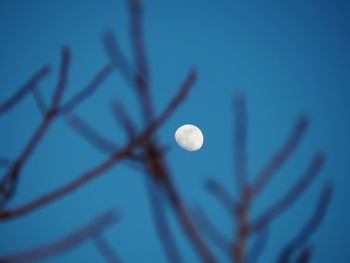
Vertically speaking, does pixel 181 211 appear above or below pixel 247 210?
above

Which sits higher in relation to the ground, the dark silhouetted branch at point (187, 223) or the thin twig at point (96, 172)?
the thin twig at point (96, 172)

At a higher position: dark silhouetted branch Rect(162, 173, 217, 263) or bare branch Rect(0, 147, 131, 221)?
bare branch Rect(0, 147, 131, 221)

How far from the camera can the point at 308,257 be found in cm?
131

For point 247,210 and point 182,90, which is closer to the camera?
point 182,90

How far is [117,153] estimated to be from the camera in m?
1.18

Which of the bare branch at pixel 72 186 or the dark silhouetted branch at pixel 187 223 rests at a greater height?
the bare branch at pixel 72 186

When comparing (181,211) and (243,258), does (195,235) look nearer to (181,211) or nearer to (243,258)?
(181,211)

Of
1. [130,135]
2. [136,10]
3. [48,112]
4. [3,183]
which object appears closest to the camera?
[136,10]

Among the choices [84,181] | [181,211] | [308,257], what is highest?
[84,181]

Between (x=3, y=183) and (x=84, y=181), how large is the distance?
0.75m

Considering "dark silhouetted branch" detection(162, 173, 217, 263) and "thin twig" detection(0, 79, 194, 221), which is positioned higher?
"thin twig" detection(0, 79, 194, 221)

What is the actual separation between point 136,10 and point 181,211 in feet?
2.26

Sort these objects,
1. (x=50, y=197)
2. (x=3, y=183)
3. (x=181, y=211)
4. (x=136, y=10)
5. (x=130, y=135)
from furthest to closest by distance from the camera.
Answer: (x=3, y=183)
(x=50, y=197)
(x=130, y=135)
(x=181, y=211)
(x=136, y=10)

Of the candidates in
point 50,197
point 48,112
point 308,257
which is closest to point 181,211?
point 50,197
